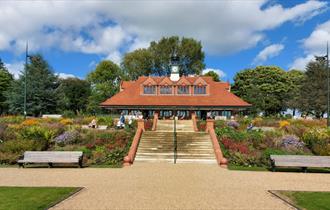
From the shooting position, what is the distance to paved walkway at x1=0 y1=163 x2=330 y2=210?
10.2 m

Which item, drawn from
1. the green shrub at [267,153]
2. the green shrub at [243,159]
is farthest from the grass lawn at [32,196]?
the green shrub at [267,153]

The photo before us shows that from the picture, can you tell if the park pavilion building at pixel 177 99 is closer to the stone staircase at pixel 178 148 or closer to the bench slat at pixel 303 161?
the stone staircase at pixel 178 148

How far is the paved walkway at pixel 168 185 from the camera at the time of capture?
33.6 ft

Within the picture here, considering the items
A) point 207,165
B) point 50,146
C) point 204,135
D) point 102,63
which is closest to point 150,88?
point 204,135

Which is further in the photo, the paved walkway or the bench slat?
the bench slat

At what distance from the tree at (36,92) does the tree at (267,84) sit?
3684cm

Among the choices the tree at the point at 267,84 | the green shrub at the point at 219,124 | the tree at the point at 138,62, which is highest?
the tree at the point at 138,62

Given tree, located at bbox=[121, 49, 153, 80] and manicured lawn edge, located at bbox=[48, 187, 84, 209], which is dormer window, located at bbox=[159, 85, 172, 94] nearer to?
tree, located at bbox=[121, 49, 153, 80]

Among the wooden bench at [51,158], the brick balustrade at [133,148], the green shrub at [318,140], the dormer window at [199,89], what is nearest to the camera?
the wooden bench at [51,158]

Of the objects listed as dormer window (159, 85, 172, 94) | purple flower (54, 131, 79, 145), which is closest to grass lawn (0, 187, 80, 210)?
purple flower (54, 131, 79, 145)

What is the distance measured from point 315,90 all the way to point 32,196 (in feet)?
173

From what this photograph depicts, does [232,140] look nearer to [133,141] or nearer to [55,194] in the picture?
[133,141]

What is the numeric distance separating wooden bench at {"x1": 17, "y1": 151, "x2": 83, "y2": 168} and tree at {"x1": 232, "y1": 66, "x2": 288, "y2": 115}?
187 ft

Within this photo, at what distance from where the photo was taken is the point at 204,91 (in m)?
47.0
